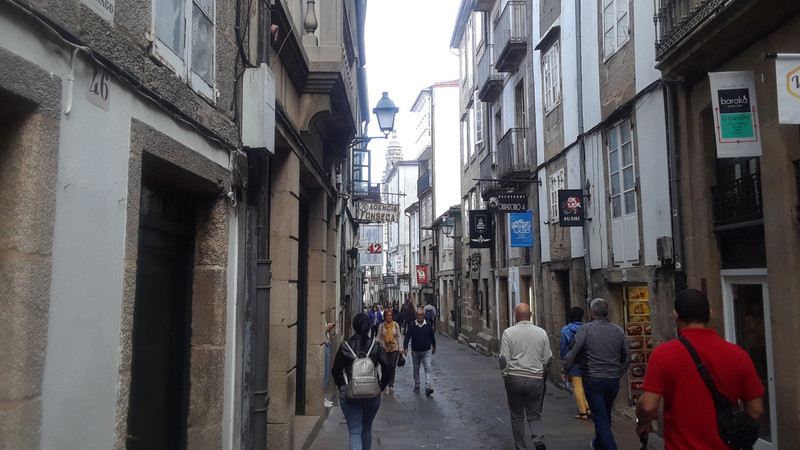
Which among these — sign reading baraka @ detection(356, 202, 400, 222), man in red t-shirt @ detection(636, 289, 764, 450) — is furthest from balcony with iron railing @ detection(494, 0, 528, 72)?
man in red t-shirt @ detection(636, 289, 764, 450)

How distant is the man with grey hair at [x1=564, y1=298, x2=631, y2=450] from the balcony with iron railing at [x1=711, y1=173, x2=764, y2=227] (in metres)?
2.02

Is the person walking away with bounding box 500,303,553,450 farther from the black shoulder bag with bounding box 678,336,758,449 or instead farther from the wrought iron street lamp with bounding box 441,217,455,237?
the wrought iron street lamp with bounding box 441,217,455,237

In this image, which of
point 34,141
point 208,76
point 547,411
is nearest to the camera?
point 34,141

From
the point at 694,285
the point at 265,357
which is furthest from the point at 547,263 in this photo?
the point at 265,357

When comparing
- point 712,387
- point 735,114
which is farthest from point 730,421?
point 735,114

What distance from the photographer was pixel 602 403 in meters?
6.80

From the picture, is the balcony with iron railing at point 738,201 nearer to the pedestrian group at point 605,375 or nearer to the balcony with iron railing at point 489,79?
the pedestrian group at point 605,375

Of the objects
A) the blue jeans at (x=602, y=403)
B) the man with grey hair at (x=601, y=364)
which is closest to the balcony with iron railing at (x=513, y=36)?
the man with grey hair at (x=601, y=364)

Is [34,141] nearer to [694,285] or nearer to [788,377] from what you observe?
[788,377]

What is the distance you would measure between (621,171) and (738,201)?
11.0ft

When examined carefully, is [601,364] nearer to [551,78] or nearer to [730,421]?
[730,421]

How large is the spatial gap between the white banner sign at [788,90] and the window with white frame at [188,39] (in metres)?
4.59

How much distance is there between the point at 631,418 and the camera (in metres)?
10.0

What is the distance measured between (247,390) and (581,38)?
9918mm
